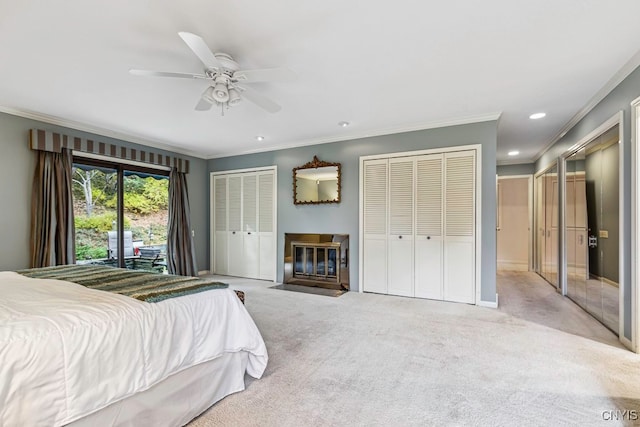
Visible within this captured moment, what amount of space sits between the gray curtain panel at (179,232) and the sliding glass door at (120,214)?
0.16 m

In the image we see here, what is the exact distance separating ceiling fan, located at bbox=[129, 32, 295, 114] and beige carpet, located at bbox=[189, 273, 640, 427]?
2.20m

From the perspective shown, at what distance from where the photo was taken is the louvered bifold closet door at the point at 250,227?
589cm

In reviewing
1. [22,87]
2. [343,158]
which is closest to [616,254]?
[343,158]

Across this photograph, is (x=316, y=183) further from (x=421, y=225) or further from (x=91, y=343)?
(x=91, y=343)


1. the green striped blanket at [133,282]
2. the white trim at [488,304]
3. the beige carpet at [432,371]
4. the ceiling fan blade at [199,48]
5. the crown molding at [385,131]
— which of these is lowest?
the beige carpet at [432,371]

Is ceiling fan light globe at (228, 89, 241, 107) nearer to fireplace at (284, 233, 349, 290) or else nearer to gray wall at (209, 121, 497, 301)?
gray wall at (209, 121, 497, 301)

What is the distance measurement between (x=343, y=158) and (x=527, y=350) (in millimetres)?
3470

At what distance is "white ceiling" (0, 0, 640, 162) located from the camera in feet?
6.57

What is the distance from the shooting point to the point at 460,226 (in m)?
4.18

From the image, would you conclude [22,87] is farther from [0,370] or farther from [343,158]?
[343,158]

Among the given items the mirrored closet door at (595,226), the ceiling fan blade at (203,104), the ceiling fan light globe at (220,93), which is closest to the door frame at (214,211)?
the ceiling fan blade at (203,104)

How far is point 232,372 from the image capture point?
204 centimetres

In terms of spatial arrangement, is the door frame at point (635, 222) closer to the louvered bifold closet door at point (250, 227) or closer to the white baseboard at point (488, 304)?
the white baseboard at point (488, 304)

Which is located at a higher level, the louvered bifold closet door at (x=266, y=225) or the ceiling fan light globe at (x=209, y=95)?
the ceiling fan light globe at (x=209, y=95)
